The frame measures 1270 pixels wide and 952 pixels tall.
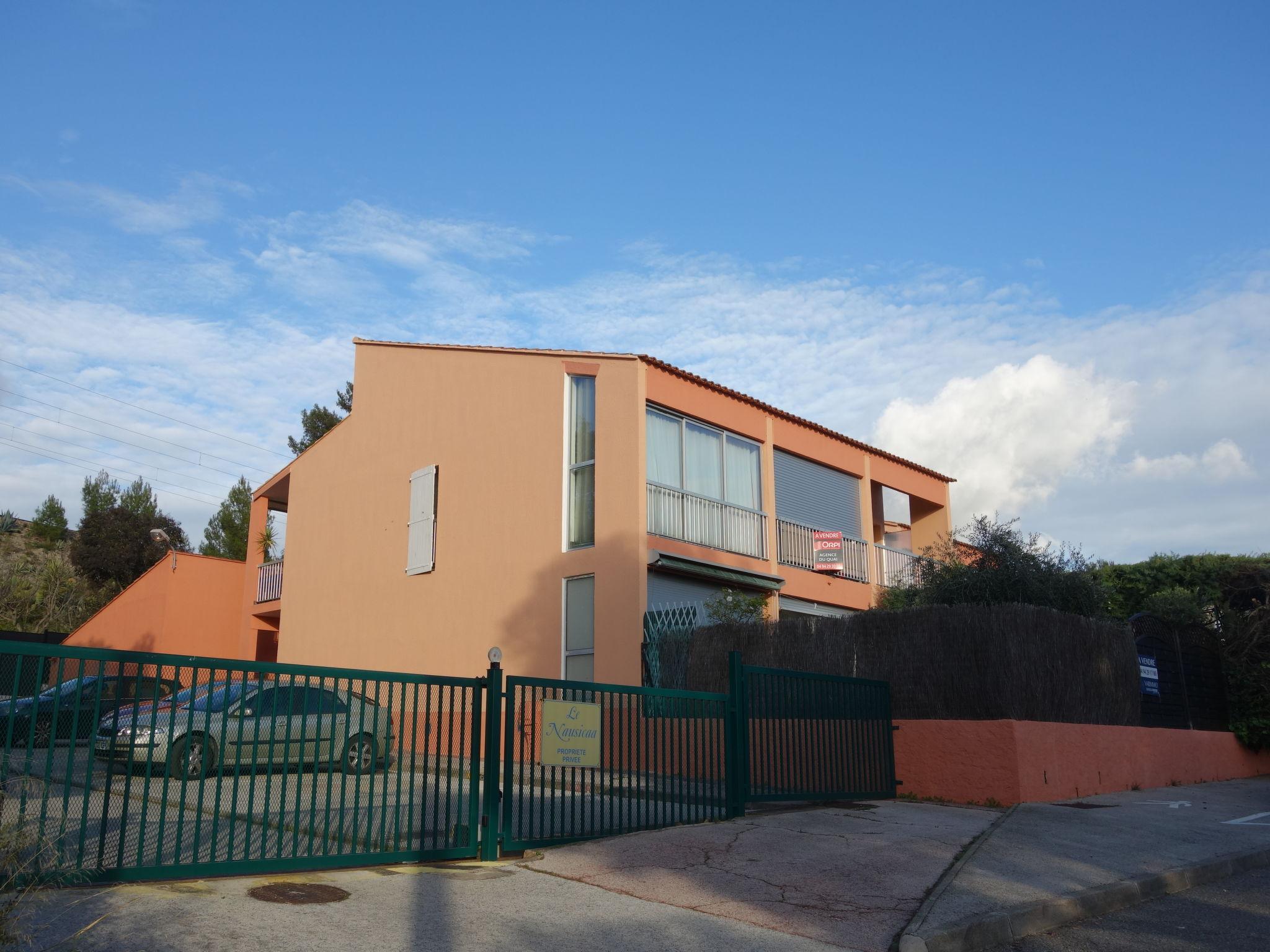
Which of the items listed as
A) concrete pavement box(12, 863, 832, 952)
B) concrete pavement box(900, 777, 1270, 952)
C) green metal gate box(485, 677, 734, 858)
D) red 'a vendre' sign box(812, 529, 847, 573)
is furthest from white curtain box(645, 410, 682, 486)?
concrete pavement box(12, 863, 832, 952)

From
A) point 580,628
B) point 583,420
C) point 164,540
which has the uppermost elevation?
point 164,540

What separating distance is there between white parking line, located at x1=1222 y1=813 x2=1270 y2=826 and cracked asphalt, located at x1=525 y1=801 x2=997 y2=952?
3187 mm

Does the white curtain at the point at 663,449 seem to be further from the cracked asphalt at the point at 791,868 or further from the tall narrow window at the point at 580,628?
the cracked asphalt at the point at 791,868

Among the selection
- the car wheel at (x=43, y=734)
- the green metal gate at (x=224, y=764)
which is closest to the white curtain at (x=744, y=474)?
the green metal gate at (x=224, y=764)

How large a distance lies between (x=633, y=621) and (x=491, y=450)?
4986mm

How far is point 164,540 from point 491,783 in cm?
3739

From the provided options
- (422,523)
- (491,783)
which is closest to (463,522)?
(422,523)

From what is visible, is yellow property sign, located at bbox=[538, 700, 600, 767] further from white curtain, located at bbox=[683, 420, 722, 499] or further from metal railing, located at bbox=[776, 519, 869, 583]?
metal railing, located at bbox=[776, 519, 869, 583]

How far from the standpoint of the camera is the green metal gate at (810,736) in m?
10.2

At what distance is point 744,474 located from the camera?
20.4 metres

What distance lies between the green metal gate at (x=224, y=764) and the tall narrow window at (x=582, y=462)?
10333mm

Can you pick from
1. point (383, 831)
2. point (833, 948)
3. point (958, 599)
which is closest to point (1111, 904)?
point (833, 948)

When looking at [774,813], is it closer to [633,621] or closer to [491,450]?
[633,621]

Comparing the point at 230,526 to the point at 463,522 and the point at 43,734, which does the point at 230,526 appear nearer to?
the point at 463,522
